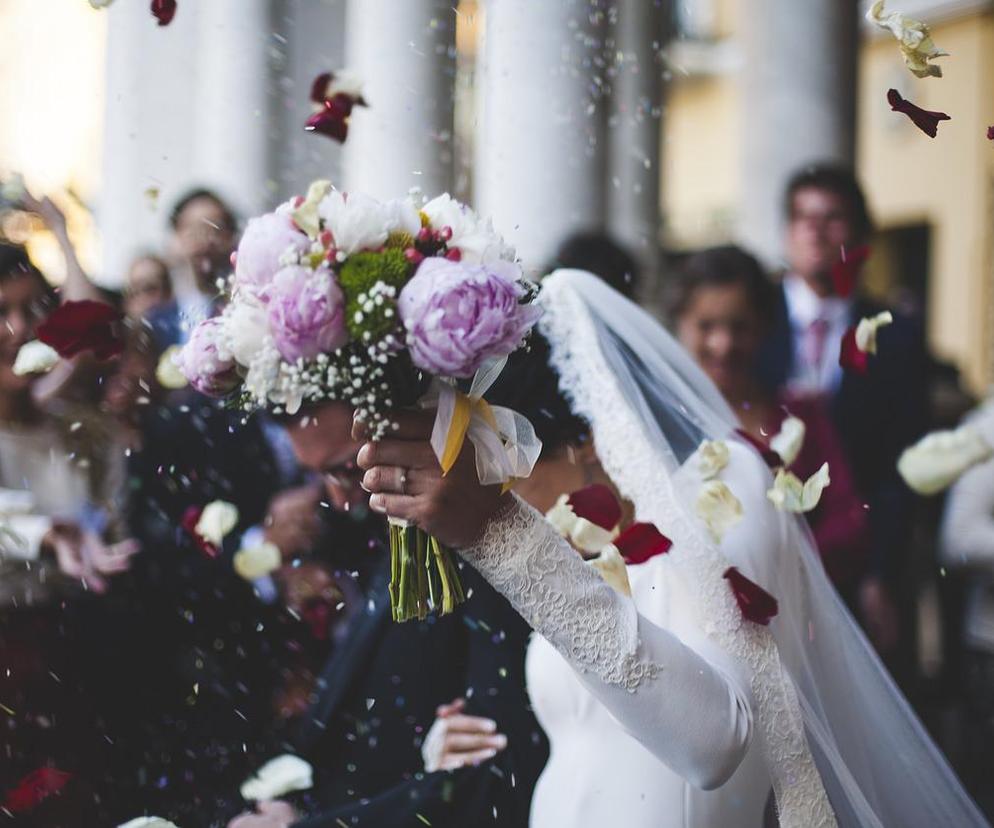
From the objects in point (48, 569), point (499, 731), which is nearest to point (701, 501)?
point (499, 731)

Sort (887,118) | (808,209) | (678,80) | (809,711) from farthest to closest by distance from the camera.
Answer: (678,80)
(887,118)
(808,209)
(809,711)

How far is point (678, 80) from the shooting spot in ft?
58.5

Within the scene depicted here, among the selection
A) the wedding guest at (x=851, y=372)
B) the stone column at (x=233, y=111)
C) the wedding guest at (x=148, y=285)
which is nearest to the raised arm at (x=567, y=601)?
the wedding guest at (x=851, y=372)

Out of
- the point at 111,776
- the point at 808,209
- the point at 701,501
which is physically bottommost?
the point at 111,776

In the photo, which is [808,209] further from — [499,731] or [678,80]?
[678,80]

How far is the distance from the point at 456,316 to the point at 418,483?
0.93ft

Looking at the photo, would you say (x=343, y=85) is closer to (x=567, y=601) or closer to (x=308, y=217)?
(x=308, y=217)

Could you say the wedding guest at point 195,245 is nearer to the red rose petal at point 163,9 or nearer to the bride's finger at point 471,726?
the red rose petal at point 163,9

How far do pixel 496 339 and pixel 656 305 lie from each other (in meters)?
4.62

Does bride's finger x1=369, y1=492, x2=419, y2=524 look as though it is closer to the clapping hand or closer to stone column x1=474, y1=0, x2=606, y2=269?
stone column x1=474, y1=0, x2=606, y2=269

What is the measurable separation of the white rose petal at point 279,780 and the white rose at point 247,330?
1393 millimetres

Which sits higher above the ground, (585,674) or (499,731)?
(585,674)

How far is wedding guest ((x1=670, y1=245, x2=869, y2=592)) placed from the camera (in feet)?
13.2

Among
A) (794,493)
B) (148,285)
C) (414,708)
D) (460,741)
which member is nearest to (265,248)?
(794,493)
